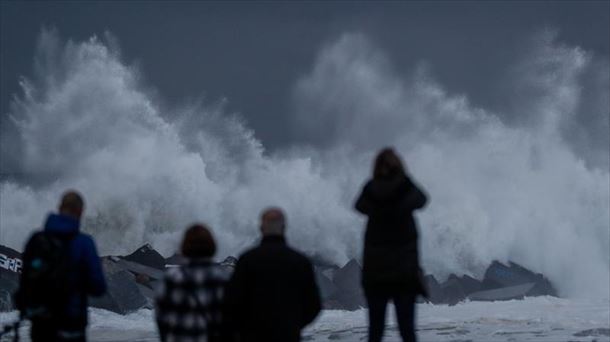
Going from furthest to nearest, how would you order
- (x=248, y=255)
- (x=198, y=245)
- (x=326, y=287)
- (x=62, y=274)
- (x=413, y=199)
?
(x=326, y=287)
(x=413, y=199)
(x=62, y=274)
(x=248, y=255)
(x=198, y=245)

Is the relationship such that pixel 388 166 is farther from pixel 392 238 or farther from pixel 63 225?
pixel 63 225

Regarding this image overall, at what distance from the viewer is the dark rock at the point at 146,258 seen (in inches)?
637

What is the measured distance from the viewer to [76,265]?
514 centimetres

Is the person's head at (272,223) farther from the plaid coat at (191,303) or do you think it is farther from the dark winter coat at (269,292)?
the plaid coat at (191,303)

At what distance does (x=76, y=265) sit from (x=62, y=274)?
90mm

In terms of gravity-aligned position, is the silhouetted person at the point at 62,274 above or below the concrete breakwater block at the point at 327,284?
below

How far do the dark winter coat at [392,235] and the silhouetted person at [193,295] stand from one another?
1.37 metres

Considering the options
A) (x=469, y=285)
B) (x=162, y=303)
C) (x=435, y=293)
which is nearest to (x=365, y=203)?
(x=162, y=303)

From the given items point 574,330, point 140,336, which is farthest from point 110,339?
point 574,330

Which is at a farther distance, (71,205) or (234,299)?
(71,205)

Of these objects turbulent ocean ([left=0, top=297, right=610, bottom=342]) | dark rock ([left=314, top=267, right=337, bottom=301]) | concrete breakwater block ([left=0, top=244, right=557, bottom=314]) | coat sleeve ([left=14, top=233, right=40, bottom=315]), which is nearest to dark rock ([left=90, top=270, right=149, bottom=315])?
concrete breakwater block ([left=0, top=244, right=557, bottom=314])

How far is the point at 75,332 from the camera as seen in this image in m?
5.19

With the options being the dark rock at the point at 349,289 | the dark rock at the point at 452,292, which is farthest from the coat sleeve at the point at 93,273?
the dark rock at the point at 452,292

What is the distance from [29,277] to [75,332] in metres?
0.40
